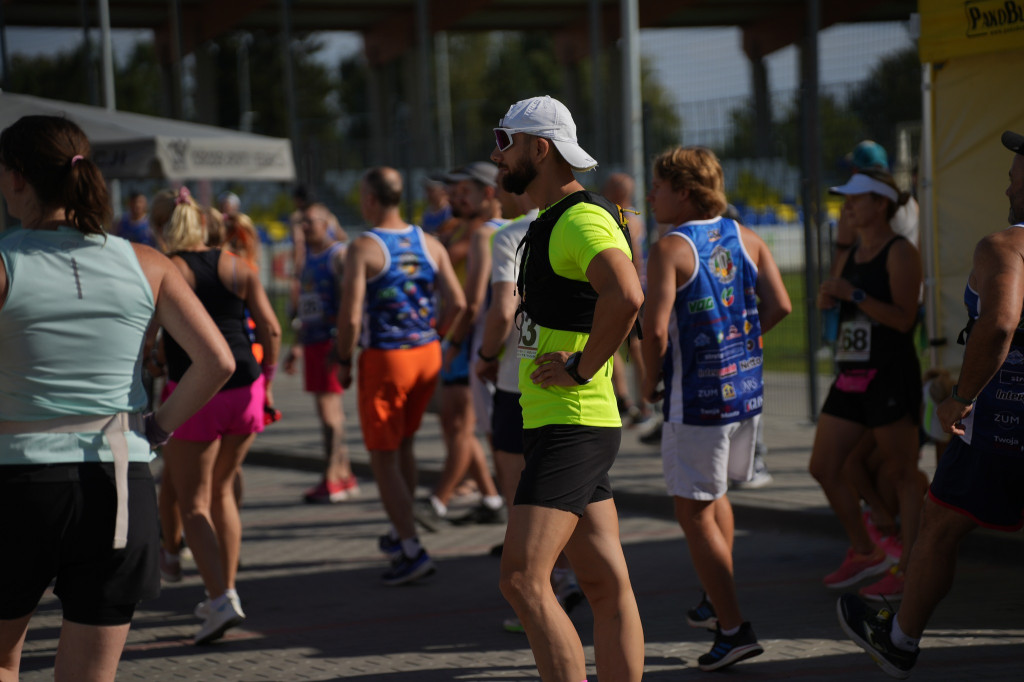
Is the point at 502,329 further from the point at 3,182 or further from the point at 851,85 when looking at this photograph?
the point at 851,85

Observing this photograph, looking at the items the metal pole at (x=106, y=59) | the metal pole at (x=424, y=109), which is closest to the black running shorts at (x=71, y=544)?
the metal pole at (x=424, y=109)

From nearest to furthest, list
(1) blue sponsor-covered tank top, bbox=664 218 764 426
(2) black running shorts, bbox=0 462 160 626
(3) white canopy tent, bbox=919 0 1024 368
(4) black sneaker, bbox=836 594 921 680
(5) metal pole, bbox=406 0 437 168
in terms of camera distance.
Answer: (2) black running shorts, bbox=0 462 160 626
(4) black sneaker, bbox=836 594 921 680
(1) blue sponsor-covered tank top, bbox=664 218 764 426
(3) white canopy tent, bbox=919 0 1024 368
(5) metal pole, bbox=406 0 437 168

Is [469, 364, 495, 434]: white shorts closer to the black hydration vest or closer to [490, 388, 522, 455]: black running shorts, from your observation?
[490, 388, 522, 455]: black running shorts

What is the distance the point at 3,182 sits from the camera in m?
3.42

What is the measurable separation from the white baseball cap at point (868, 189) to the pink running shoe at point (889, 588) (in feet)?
5.93

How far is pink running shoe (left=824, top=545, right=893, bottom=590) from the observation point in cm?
641

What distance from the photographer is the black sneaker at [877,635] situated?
465 cm

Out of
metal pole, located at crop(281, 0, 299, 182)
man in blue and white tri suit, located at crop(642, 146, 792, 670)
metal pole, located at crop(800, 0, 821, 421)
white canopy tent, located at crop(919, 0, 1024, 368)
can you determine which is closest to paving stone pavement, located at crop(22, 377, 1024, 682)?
man in blue and white tri suit, located at crop(642, 146, 792, 670)

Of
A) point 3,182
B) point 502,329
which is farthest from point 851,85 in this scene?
point 3,182

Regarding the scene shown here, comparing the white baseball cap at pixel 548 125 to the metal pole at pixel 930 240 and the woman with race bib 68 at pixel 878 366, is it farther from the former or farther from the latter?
the metal pole at pixel 930 240

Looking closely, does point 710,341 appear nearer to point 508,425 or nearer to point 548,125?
point 508,425

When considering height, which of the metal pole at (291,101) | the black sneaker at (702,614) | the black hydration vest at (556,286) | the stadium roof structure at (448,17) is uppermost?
the stadium roof structure at (448,17)

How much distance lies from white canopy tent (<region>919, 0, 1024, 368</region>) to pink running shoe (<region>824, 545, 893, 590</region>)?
3.50 ft

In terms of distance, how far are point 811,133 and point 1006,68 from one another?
4.35 m
